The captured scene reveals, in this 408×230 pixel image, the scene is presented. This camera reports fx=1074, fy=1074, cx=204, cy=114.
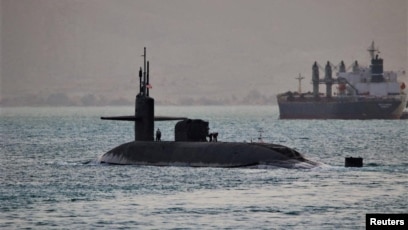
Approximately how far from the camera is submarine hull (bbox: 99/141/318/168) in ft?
218

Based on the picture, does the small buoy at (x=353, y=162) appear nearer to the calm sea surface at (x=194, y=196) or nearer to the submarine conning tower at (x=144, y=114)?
the calm sea surface at (x=194, y=196)

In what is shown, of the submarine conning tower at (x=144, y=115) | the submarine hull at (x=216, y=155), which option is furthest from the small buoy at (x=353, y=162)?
the submarine conning tower at (x=144, y=115)

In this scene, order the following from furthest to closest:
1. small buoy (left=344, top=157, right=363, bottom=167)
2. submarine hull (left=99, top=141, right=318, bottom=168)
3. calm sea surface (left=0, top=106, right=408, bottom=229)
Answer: small buoy (left=344, top=157, right=363, bottom=167) → submarine hull (left=99, top=141, right=318, bottom=168) → calm sea surface (left=0, top=106, right=408, bottom=229)

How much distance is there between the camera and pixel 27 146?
113000 mm

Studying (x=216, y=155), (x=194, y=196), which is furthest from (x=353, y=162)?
(x=194, y=196)

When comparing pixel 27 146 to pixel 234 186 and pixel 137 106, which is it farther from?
pixel 234 186

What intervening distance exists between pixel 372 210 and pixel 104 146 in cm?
6534

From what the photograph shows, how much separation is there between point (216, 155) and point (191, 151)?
2.24 metres

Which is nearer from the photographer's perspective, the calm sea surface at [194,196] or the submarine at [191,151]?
the calm sea surface at [194,196]

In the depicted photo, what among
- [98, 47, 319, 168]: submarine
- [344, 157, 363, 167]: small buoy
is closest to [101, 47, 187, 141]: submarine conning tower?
[98, 47, 319, 168]: submarine

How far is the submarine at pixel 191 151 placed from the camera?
2621 inches

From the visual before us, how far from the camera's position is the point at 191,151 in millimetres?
69188

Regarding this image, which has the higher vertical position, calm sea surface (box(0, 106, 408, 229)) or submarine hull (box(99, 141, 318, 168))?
submarine hull (box(99, 141, 318, 168))

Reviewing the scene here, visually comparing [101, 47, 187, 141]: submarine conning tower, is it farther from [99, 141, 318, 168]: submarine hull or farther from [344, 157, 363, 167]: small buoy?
[344, 157, 363, 167]: small buoy
